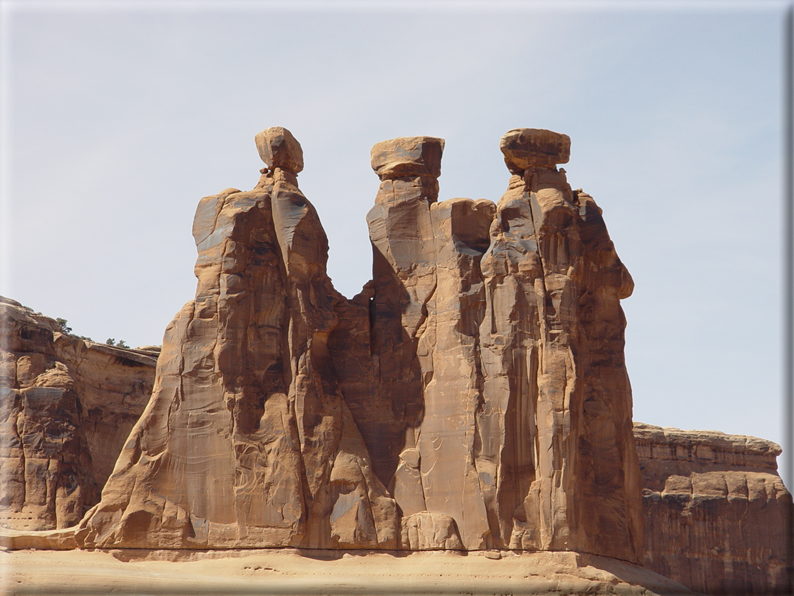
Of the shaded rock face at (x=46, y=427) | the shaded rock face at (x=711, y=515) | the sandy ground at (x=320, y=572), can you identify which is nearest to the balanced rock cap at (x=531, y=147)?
the sandy ground at (x=320, y=572)

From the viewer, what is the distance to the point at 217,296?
43.4 m

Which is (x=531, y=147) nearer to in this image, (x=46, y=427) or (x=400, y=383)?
(x=400, y=383)

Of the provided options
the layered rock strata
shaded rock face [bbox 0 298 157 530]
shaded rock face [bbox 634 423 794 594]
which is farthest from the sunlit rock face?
shaded rock face [bbox 634 423 794 594]

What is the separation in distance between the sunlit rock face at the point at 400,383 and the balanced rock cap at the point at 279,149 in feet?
0.23

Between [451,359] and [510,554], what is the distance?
646cm

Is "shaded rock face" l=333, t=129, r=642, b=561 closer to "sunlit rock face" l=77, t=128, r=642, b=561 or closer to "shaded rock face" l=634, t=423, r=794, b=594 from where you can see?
"sunlit rock face" l=77, t=128, r=642, b=561

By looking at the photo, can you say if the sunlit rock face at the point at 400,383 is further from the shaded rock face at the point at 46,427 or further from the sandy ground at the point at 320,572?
the shaded rock face at the point at 46,427

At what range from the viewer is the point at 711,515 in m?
70.7

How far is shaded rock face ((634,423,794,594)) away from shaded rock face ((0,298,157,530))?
28493 mm

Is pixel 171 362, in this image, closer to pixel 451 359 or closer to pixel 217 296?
pixel 217 296

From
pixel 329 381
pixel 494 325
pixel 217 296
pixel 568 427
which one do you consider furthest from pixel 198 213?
pixel 568 427

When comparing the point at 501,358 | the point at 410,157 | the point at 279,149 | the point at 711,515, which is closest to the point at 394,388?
the point at 501,358

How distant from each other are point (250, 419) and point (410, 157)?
10.6m

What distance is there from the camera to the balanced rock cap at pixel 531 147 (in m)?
46.0
